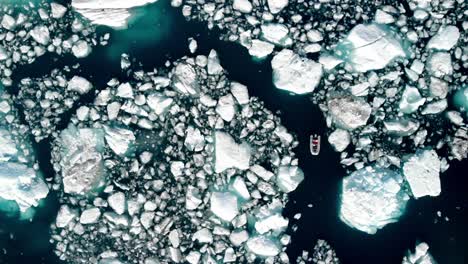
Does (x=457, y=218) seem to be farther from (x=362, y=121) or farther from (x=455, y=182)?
(x=362, y=121)

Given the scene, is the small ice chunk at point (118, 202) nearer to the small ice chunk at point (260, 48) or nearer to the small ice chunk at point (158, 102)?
the small ice chunk at point (158, 102)

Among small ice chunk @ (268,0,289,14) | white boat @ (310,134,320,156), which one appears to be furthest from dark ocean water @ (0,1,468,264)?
small ice chunk @ (268,0,289,14)

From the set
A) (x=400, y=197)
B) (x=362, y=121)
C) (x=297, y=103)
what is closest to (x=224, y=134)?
(x=297, y=103)

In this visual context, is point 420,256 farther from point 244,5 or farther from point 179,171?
point 244,5

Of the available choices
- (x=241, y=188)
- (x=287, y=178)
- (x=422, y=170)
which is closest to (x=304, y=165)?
(x=287, y=178)

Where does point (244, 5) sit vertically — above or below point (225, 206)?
above
